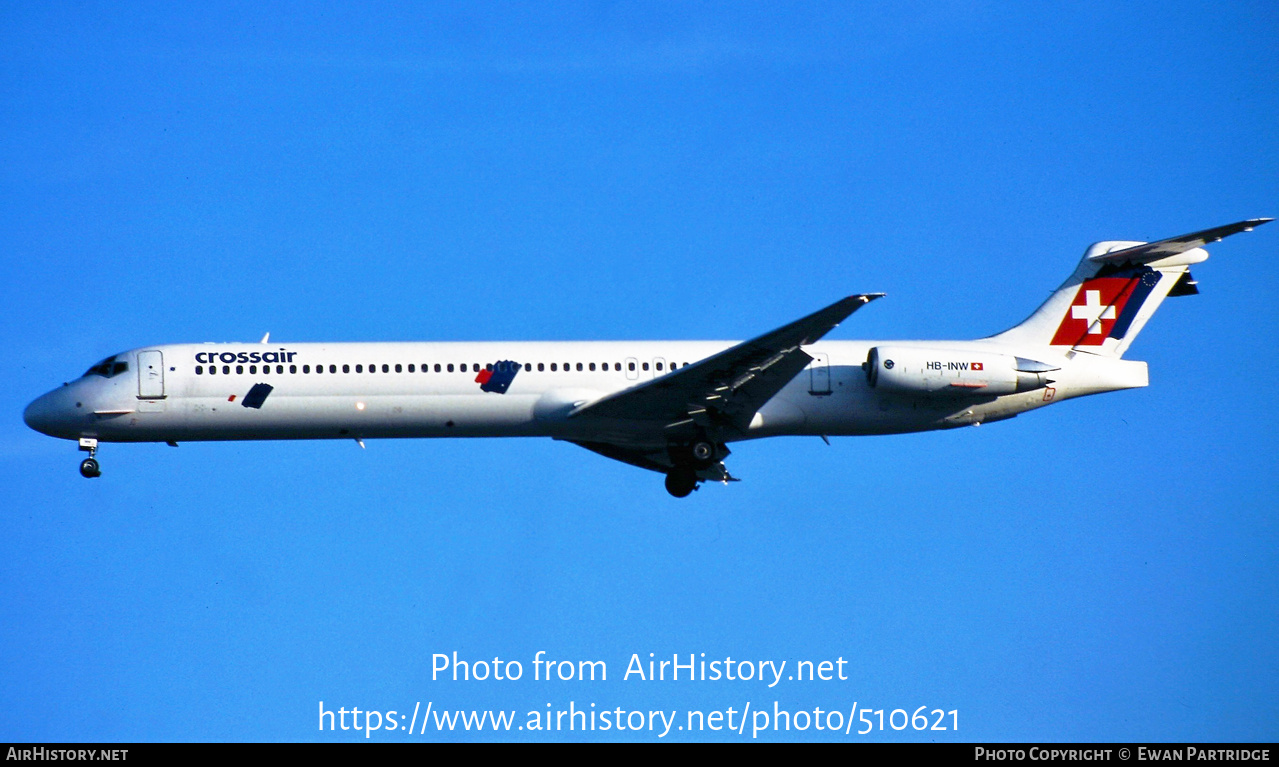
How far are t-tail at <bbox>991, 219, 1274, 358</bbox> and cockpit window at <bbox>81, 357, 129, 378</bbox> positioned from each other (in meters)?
19.1

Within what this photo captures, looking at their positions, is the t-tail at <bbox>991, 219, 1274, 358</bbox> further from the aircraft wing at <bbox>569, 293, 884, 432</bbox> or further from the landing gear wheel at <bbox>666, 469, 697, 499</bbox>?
the landing gear wheel at <bbox>666, 469, 697, 499</bbox>

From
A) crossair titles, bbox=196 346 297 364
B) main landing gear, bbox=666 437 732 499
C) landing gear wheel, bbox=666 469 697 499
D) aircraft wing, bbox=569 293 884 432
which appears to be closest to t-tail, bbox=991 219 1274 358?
aircraft wing, bbox=569 293 884 432

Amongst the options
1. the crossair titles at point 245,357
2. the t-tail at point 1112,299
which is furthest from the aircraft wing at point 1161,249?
the crossair titles at point 245,357

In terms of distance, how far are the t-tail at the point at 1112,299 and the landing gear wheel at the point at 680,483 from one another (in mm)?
7524

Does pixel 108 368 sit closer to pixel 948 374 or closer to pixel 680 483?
pixel 680 483

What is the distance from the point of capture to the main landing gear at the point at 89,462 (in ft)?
100

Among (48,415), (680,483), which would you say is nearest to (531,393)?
(680,483)

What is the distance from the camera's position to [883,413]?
100 feet

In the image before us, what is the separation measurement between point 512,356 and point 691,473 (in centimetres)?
478

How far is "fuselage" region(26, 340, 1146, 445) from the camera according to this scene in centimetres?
3023

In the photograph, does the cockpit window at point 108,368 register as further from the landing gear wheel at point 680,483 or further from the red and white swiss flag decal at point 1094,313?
the red and white swiss flag decal at point 1094,313
